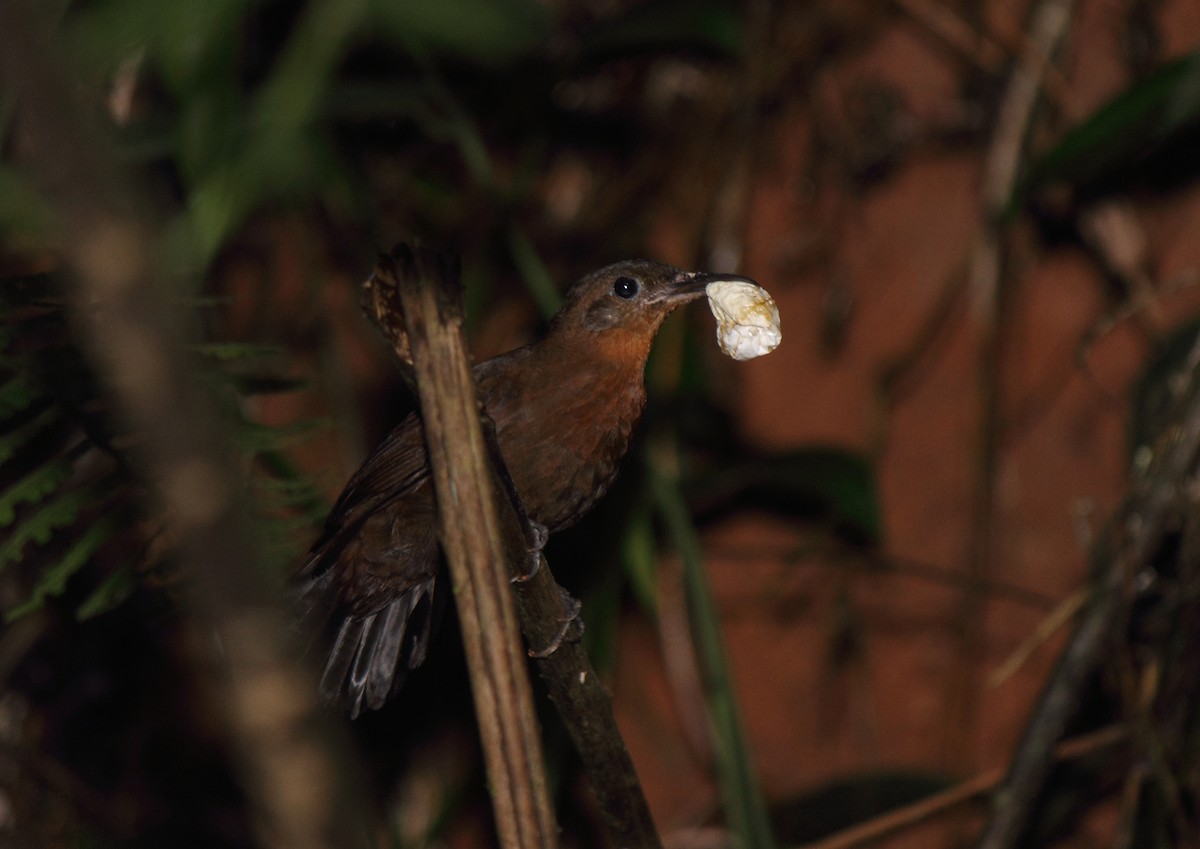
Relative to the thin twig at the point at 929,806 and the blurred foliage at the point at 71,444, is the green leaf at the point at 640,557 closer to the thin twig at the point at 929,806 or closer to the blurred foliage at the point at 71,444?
the thin twig at the point at 929,806

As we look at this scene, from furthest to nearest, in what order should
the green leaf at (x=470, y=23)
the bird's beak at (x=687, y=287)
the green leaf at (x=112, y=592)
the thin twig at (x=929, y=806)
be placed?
the green leaf at (x=470, y=23)
the thin twig at (x=929, y=806)
the bird's beak at (x=687, y=287)
the green leaf at (x=112, y=592)

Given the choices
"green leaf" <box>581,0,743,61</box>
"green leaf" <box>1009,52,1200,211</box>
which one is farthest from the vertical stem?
"green leaf" <box>581,0,743,61</box>

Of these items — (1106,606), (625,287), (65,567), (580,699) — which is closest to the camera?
(580,699)

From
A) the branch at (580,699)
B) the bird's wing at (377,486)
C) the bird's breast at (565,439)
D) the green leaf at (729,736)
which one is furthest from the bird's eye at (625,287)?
the branch at (580,699)

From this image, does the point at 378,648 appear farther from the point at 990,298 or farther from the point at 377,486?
the point at 990,298

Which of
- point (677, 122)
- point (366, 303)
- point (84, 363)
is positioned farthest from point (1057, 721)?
point (677, 122)

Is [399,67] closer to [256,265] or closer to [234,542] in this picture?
[256,265]

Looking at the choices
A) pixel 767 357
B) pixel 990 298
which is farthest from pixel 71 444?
pixel 990 298

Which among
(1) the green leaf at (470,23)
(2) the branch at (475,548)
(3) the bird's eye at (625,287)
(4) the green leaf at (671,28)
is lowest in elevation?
(2) the branch at (475,548)
